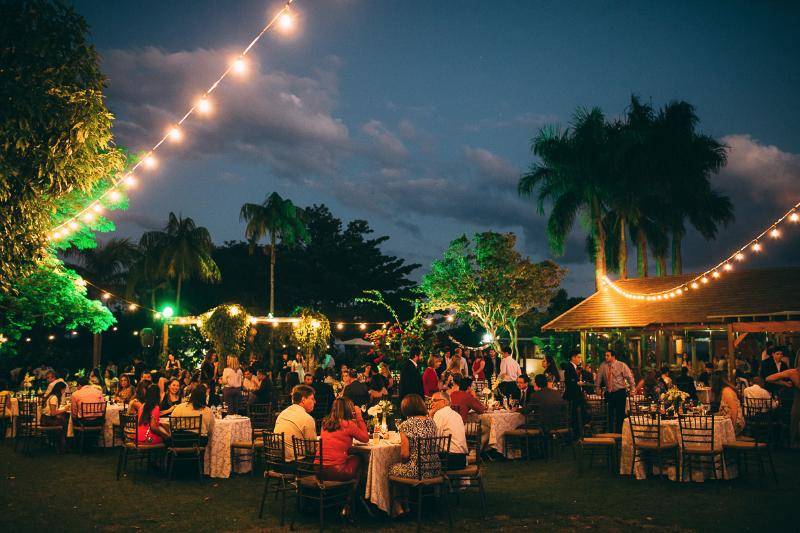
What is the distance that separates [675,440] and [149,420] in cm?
708

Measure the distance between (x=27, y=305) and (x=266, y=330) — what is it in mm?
13447

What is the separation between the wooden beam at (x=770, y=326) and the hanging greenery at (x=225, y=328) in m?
14.4

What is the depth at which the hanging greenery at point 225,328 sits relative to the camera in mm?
21016

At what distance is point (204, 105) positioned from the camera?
23.6 feet

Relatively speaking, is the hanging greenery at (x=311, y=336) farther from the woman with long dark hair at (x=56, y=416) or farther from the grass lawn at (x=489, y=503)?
the grass lawn at (x=489, y=503)

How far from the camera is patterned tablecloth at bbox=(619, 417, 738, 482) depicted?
326 inches

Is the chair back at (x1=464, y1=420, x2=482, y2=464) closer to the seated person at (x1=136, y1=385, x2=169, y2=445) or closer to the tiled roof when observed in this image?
the seated person at (x1=136, y1=385, x2=169, y2=445)

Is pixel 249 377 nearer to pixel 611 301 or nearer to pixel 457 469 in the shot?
pixel 457 469

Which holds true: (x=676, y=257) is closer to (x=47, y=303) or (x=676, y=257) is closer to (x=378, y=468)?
(x=47, y=303)

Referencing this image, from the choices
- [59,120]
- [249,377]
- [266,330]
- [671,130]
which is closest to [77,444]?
[249,377]

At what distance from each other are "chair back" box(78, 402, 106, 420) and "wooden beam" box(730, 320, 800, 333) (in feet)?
43.9

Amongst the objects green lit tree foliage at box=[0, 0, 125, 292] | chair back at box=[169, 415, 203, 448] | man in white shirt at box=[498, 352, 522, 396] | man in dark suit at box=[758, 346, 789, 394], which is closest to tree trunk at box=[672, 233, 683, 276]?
man in dark suit at box=[758, 346, 789, 394]

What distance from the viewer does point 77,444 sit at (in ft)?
36.6

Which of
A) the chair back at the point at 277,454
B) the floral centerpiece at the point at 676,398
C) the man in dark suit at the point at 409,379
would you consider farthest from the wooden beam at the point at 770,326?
the chair back at the point at 277,454
